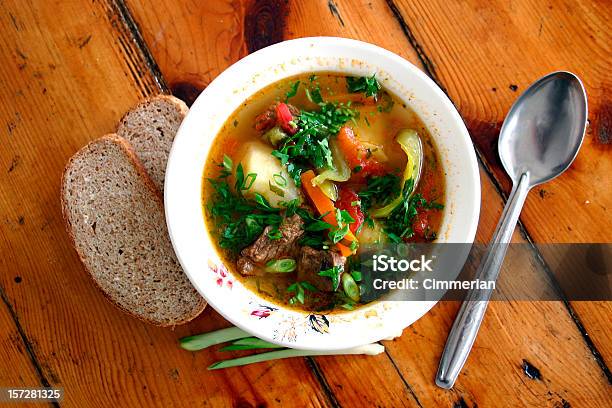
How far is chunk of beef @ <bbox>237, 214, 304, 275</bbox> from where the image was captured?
226 cm

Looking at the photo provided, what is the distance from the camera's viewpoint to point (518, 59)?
2664 mm

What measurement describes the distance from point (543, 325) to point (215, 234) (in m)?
1.44

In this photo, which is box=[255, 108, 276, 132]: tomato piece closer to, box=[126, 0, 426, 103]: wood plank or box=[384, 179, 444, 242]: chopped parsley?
box=[126, 0, 426, 103]: wood plank

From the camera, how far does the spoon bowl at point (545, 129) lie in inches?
101

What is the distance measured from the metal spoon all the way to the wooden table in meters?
0.07

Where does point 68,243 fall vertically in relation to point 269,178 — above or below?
below

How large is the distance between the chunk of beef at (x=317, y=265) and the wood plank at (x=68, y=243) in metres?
0.52

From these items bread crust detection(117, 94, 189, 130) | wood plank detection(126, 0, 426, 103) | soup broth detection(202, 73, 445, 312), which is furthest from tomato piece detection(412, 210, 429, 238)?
bread crust detection(117, 94, 189, 130)

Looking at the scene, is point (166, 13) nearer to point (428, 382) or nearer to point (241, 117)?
point (241, 117)

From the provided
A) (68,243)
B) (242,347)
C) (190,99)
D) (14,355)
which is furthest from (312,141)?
(14,355)

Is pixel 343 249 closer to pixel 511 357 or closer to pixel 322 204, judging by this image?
pixel 322 204

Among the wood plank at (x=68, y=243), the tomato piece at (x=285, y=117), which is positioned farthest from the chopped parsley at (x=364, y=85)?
the wood plank at (x=68, y=243)

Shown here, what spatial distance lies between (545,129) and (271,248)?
1263 mm

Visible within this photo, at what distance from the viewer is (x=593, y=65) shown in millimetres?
2664
